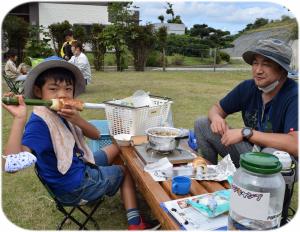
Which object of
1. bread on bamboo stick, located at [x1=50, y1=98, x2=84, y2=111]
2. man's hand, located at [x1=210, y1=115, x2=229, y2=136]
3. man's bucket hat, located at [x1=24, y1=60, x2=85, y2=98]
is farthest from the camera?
man's hand, located at [x1=210, y1=115, x2=229, y2=136]

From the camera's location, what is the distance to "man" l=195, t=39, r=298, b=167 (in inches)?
87.6

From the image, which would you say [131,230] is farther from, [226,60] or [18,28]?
[226,60]

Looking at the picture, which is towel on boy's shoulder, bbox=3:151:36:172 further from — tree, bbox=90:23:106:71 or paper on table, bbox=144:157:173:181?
tree, bbox=90:23:106:71

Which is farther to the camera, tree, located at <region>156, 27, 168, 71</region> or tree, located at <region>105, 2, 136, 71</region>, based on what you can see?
tree, located at <region>156, 27, 168, 71</region>

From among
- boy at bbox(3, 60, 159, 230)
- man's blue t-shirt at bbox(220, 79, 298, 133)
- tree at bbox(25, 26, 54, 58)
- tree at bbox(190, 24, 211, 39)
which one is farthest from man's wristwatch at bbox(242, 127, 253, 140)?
tree at bbox(190, 24, 211, 39)

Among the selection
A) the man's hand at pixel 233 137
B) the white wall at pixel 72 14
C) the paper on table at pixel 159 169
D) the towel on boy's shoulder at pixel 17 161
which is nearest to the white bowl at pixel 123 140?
the paper on table at pixel 159 169

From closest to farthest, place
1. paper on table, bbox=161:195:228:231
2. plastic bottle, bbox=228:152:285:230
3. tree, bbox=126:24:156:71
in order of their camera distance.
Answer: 1. plastic bottle, bbox=228:152:285:230
2. paper on table, bbox=161:195:228:231
3. tree, bbox=126:24:156:71

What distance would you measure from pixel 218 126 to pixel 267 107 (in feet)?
1.33

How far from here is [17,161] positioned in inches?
68.7

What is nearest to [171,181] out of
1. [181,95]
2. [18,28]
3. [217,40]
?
[181,95]

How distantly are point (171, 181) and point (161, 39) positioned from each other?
16.9 m

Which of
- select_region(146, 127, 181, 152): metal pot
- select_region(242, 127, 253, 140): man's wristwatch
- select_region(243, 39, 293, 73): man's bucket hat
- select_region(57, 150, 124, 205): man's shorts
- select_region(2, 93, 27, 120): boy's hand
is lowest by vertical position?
select_region(57, 150, 124, 205): man's shorts

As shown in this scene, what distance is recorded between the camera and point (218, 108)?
2967 millimetres

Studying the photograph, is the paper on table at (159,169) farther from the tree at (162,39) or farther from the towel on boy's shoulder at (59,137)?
the tree at (162,39)
